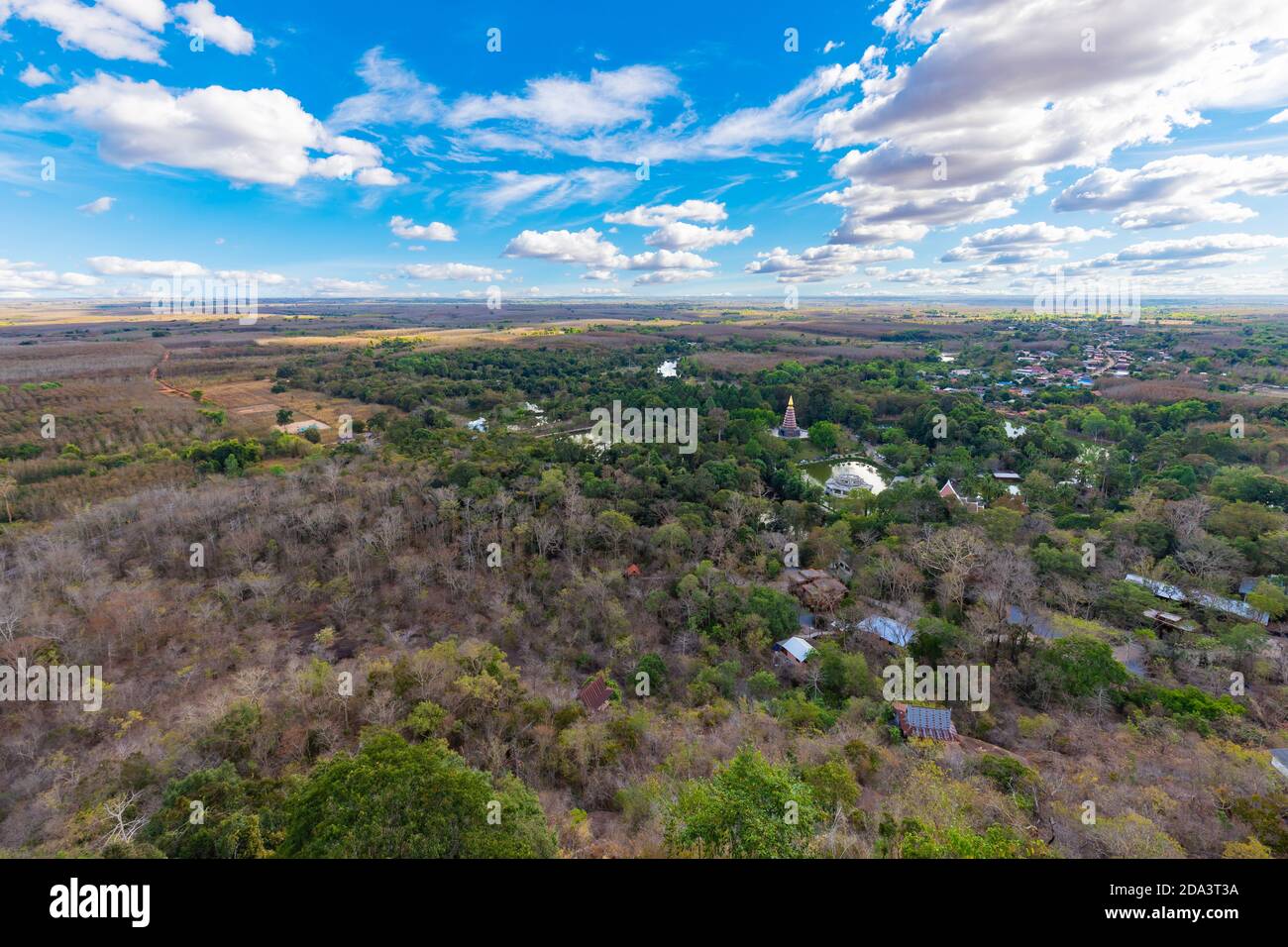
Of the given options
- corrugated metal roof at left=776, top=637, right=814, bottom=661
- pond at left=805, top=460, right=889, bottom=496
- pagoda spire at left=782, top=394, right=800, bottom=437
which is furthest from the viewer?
pagoda spire at left=782, top=394, right=800, bottom=437

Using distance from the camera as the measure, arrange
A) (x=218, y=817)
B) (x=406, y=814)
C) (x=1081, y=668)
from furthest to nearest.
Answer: (x=1081, y=668) → (x=218, y=817) → (x=406, y=814)

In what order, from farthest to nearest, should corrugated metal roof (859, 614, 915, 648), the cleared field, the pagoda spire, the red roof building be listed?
the cleared field, the pagoda spire, corrugated metal roof (859, 614, 915, 648), the red roof building

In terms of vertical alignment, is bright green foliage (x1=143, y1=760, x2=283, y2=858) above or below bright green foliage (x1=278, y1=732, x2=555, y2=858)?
below

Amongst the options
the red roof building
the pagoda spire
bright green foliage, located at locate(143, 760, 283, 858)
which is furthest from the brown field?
bright green foliage, located at locate(143, 760, 283, 858)

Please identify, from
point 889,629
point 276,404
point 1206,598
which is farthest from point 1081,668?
point 276,404

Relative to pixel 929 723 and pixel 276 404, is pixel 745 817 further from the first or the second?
pixel 276 404

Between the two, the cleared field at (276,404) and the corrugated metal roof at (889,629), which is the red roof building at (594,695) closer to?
the corrugated metal roof at (889,629)

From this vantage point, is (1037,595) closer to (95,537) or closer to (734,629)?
(734,629)

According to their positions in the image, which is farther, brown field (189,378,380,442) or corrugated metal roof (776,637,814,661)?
brown field (189,378,380,442)

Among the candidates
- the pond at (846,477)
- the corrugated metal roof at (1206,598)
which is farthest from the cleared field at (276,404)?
the corrugated metal roof at (1206,598)

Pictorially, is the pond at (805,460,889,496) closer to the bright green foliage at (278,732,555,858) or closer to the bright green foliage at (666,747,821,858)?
the bright green foliage at (666,747,821,858)
